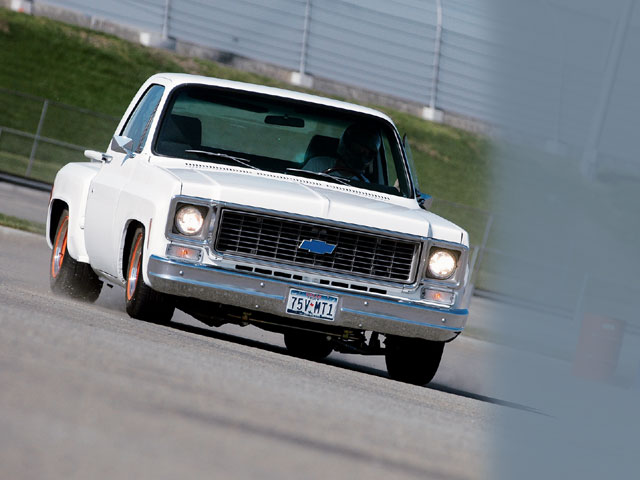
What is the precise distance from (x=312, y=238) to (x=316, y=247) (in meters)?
0.06

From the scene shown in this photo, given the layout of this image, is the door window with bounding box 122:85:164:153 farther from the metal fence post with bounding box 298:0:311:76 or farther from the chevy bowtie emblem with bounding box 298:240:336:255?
the metal fence post with bounding box 298:0:311:76

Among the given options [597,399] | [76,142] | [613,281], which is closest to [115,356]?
[597,399]

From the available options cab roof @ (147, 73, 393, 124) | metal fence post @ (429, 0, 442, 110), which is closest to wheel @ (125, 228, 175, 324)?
cab roof @ (147, 73, 393, 124)

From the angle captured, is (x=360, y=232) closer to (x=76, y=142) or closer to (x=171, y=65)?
(x=76, y=142)

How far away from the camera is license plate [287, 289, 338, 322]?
26.8 ft

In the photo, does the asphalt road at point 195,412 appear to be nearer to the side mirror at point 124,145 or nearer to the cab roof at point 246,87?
the side mirror at point 124,145

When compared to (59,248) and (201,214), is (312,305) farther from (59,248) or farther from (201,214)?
(59,248)

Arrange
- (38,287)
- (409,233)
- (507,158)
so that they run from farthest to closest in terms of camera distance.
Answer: (38,287)
(409,233)
(507,158)

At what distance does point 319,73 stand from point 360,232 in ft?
129

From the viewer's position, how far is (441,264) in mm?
8617

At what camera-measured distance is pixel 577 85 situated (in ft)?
9.85

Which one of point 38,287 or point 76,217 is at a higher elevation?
point 76,217

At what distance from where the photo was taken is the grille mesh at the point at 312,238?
8.27 metres

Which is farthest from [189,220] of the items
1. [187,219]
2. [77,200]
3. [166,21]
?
[166,21]
